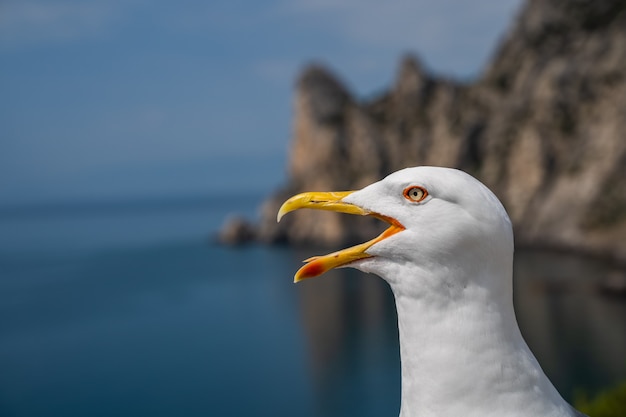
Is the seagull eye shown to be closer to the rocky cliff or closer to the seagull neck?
the seagull neck

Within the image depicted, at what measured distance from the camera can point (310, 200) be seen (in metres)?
2.17

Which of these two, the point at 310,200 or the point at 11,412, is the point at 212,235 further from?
the point at 310,200

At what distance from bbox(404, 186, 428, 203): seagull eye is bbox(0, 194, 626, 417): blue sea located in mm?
15924

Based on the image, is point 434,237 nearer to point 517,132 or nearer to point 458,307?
point 458,307

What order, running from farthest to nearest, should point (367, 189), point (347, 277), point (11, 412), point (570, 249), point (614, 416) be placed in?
point (570, 249) < point (347, 277) < point (11, 412) < point (614, 416) < point (367, 189)

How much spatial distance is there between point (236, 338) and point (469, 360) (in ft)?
82.0

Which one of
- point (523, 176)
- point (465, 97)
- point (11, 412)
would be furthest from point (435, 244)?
point (465, 97)

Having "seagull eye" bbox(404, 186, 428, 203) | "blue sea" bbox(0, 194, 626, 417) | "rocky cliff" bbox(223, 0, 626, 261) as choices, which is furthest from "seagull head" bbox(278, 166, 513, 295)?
"rocky cliff" bbox(223, 0, 626, 261)

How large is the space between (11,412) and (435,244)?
19.5 m

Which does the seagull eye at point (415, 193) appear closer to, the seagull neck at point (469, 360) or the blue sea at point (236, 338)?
the seagull neck at point (469, 360)

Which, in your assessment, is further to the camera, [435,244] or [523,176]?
[523,176]

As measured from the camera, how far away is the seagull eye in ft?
6.51

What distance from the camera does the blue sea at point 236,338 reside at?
1903cm

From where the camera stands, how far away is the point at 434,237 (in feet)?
6.31
